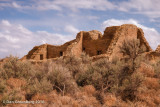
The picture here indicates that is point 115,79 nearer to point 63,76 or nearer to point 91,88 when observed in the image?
point 91,88

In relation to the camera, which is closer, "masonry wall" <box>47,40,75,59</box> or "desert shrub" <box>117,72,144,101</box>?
"desert shrub" <box>117,72,144,101</box>

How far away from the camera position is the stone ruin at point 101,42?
56.9 ft

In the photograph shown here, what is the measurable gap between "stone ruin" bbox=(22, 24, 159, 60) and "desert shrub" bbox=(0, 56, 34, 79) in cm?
733

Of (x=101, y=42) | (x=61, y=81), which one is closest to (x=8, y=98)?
(x=61, y=81)

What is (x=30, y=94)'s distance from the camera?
695cm

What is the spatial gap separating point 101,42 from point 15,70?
12517 millimetres

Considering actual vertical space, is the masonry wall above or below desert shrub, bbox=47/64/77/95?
above

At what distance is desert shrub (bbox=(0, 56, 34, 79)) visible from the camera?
335 inches

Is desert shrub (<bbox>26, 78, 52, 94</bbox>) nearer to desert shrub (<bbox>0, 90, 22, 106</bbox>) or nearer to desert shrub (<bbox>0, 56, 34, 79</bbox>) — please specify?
desert shrub (<bbox>0, 90, 22, 106</bbox>)

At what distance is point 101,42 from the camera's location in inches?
771

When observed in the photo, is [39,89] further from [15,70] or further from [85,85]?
[15,70]

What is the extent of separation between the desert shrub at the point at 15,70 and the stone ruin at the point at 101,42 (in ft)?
24.1

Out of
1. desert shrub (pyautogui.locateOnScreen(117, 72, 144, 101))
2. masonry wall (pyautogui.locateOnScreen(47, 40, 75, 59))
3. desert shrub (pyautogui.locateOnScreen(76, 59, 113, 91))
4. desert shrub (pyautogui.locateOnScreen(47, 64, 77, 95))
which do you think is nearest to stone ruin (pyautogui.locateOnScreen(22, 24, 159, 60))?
masonry wall (pyautogui.locateOnScreen(47, 40, 75, 59))

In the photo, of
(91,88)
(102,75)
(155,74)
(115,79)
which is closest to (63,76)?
(91,88)
